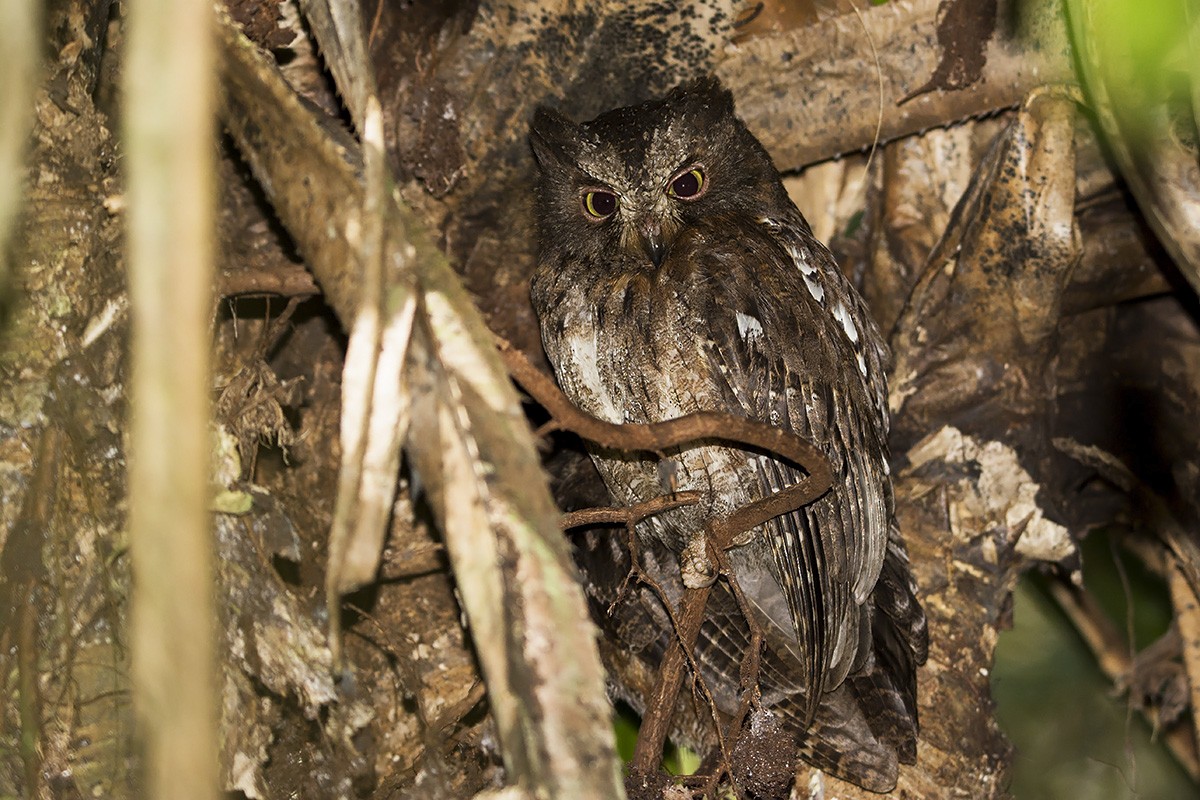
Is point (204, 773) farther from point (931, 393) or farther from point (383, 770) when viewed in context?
point (931, 393)

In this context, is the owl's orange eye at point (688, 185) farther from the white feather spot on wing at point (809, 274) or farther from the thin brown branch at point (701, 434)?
the thin brown branch at point (701, 434)

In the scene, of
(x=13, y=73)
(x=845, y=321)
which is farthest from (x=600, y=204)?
(x=13, y=73)

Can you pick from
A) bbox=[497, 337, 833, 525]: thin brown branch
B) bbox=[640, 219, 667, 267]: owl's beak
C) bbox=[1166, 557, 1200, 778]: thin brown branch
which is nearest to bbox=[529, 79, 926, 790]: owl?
bbox=[640, 219, 667, 267]: owl's beak

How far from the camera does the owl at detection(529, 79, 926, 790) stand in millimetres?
2365

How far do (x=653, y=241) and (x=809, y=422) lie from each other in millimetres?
564

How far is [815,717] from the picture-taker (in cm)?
256

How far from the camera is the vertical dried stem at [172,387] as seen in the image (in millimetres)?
744

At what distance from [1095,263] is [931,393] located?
64cm

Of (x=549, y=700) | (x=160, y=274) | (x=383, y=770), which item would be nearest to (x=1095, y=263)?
(x=383, y=770)

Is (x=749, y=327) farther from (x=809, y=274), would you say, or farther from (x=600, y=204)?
(x=600, y=204)

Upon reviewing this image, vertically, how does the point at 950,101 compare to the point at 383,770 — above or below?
above

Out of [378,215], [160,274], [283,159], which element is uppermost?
[283,159]

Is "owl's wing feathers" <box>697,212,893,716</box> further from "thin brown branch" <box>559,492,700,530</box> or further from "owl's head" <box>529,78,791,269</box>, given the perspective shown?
"thin brown branch" <box>559,492,700,530</box>

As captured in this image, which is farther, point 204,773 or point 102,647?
point 102,647
